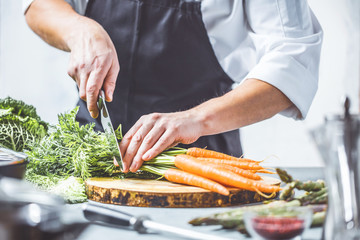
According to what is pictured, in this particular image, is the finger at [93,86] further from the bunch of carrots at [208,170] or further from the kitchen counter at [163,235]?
the kitchen counter at [163,235]

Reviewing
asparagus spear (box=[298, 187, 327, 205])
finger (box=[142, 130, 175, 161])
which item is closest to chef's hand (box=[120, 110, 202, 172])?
finger (box=[142, 130, 175, 161])

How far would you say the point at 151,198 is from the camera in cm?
121

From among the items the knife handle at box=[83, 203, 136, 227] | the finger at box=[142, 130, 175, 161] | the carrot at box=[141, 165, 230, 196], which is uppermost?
the knife handle at box=[83, 203, 136, 227]

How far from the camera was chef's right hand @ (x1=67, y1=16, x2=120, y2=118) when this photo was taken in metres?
1.41

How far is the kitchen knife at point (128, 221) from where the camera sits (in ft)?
2.64

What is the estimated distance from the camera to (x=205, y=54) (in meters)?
1.89

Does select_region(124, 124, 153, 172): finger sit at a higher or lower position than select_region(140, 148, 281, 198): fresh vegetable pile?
higher

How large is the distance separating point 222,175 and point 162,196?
204mm

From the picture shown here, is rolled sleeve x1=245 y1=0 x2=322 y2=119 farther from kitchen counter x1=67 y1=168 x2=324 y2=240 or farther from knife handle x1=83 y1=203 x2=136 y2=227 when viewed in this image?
knife handle x1=83 y1=203 x2=136 y2=227

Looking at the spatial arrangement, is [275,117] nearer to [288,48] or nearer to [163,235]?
[288,48]

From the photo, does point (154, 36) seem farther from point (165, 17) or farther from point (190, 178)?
point (190, 178)

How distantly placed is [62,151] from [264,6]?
3.36 ft

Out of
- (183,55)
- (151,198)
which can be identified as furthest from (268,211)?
(183,55)

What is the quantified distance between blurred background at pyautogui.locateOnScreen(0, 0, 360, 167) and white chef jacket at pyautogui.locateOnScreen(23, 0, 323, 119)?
2.38 metres
